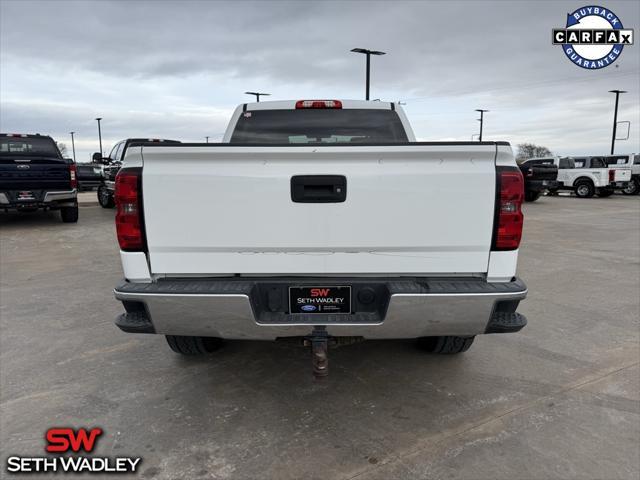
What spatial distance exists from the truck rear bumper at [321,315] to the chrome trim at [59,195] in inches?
386

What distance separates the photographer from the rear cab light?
2488mm

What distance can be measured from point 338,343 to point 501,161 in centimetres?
140

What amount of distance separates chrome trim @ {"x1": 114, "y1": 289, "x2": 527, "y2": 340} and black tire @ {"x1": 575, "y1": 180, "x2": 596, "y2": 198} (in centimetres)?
2341

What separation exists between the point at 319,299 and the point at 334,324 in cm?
17

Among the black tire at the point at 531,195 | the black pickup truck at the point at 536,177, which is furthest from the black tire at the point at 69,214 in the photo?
the black tire at the point at 531,195

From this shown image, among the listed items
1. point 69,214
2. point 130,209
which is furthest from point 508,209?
point 69,214

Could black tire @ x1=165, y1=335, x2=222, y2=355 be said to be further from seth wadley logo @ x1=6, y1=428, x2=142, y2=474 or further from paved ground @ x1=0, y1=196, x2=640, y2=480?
seth wadley logo @ x1=6, y1=428, x2=142, y2=474

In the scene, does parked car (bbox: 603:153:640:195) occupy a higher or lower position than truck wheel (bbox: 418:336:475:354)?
higher

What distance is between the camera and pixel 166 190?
98.0 inches

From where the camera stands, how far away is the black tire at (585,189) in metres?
22.3

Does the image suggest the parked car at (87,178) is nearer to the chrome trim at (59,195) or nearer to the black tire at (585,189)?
the chrome trim at (59,195)

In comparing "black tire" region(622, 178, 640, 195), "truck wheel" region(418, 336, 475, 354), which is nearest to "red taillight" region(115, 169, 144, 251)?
"truck wheel" region(418, 336, 475, 354)

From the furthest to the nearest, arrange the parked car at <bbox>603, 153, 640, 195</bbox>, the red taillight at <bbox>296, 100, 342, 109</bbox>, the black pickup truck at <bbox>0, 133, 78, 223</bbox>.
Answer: the parked car at <bbox>603, 153, 640, 195</bbox>
the black pickup truck at <bbox>0, 133, 78, 223</bbox>
the red taillight at <bbox>296, 100, 342, 109</bbox>

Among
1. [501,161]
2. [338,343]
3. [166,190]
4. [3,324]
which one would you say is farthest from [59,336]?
[501,161]
